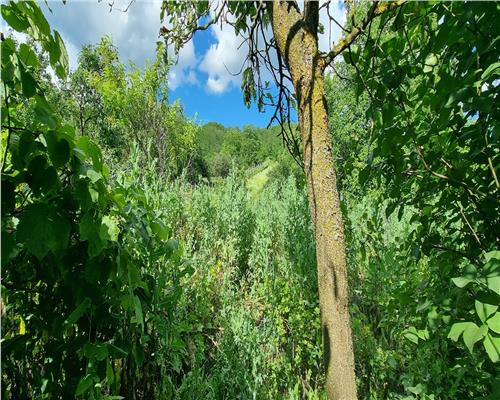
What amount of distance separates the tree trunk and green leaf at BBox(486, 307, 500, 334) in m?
0.42

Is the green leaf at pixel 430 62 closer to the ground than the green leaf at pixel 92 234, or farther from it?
farther from it

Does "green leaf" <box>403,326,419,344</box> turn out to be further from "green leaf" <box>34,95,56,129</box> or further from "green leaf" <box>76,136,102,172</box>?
"green leaf" <box>34,95,56,129</box>

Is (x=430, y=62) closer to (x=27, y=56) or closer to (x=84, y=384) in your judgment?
(x=27, y=56)

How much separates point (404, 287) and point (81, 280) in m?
1.39

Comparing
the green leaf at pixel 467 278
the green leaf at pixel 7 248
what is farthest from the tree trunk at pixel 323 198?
the green leaf at pixel 7 248

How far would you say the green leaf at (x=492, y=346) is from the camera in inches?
34.9

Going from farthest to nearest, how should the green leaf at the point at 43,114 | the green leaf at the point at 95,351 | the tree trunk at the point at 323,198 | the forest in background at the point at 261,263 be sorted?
1. the tree trunk at the point at 323,198
2. the green leaf at the point at 95,351
3. the forest in background at the point at 261,263
4. the green leaf at the point at 43,114

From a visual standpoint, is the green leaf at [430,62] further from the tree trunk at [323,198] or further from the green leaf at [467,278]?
the green leaf at [467,278]

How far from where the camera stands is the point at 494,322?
0.91 m

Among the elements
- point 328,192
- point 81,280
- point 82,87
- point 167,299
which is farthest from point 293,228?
point 82,87

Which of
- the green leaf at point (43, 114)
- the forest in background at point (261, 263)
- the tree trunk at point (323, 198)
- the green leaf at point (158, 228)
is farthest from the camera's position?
the green leaf at point (158, 228)

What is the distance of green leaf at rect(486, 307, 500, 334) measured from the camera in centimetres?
89

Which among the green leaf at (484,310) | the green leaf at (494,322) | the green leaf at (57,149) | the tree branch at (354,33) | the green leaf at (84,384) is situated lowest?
the green leaf at (84,384)

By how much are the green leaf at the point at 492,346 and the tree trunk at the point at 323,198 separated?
416 mm
